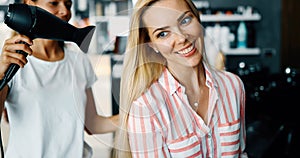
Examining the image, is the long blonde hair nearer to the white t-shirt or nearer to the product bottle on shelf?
the white t-shirt

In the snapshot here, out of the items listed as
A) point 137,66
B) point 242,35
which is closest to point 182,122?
point 137,66

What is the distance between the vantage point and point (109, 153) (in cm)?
107

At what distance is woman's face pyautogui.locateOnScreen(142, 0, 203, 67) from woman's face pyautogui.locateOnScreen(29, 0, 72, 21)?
217 mm

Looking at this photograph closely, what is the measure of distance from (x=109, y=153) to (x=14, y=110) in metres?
0.26

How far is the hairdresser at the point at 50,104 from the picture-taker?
3.50 feet

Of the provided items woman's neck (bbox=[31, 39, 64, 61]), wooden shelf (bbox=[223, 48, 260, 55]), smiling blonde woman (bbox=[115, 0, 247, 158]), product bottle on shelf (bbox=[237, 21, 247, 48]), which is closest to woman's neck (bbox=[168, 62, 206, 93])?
smiling blonde woman (bbox=[115, 0, 247, 158])

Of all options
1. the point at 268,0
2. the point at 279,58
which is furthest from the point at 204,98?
the point at 268,0

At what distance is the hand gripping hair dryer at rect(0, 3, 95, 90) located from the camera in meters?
0.87

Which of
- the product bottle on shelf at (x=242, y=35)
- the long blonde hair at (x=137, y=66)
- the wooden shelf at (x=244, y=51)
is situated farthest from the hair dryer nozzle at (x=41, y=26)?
the product bottle on shelf at (x=242, y=35)

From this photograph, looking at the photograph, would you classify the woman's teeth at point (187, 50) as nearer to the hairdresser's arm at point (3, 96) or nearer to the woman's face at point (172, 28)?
the woman's face at point (172, 28)

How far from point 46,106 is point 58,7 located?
0.82 ft

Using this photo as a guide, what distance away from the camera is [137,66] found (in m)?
0.97

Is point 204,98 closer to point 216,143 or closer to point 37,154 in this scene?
point 216,143

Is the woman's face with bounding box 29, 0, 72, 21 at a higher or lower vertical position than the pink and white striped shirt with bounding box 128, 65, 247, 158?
higher
